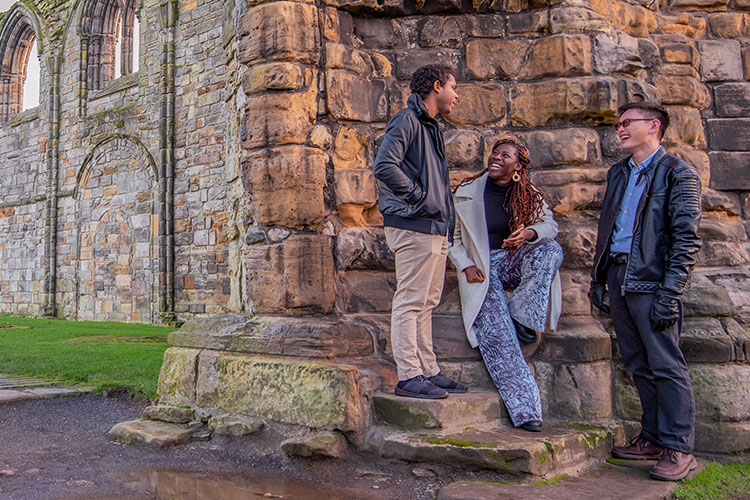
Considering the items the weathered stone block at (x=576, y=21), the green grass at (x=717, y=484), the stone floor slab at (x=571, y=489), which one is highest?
the weathered stone block at (x=576, y=21)

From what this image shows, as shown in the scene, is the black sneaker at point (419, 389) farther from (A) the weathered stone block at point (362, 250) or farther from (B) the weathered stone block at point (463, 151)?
(B) the weathered stone block at point (463, 151)

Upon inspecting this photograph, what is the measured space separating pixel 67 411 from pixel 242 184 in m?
2.33

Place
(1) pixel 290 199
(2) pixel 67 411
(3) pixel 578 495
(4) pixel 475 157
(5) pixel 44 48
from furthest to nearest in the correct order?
1. (5) pixel 44 48
2. (2) pixel 67 411
3. (4) pixel 475 157
4. (1) pixel 290 199
5. (3) pixel 578 495

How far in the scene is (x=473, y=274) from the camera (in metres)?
4.13

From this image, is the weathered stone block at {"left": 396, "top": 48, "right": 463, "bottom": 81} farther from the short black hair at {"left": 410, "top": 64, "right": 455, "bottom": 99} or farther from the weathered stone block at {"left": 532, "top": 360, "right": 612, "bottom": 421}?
the weathered stone block at {"left": 532, "top": 360, "right": 612, "bottom": 421}

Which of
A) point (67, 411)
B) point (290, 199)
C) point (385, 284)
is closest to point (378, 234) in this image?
point (385, 284)

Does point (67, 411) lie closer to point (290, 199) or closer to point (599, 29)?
point (290, 199)

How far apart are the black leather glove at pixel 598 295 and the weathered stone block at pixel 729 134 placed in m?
1.74

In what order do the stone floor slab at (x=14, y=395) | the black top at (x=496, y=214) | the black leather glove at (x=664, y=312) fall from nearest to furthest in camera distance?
the black leather glove at (x=664, y=312)
the black top at (x=496, y=214)
the stone floor slab at (x=14, y=395)

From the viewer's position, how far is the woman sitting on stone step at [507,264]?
4.02 meters

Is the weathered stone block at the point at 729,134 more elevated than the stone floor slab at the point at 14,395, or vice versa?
the weathered stone block at the point at 729,134

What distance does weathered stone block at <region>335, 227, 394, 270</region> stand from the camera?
4473 millimetres

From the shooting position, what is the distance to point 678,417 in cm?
346

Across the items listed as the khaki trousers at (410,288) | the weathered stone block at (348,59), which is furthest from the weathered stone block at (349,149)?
the khaki trousers at (410,288)
